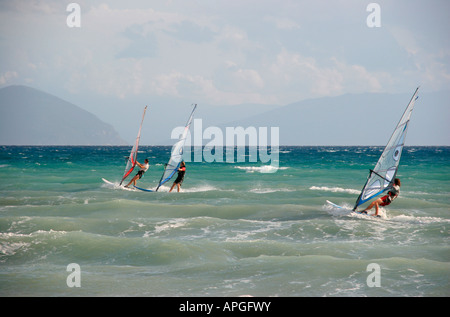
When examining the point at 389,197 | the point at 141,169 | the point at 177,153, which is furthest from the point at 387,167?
the point at 141,169

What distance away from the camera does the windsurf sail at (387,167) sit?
13.4 meters

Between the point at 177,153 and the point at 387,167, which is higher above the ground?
the point at 177,153

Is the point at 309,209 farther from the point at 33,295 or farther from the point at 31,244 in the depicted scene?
the point at 33,295

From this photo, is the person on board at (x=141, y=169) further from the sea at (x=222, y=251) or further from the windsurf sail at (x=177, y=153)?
Answer: the sea at (x=222, y=251)

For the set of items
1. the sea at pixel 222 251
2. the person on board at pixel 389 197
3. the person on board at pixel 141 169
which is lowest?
the sea at pixel 222 251

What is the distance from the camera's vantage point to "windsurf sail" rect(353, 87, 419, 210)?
44.1ft

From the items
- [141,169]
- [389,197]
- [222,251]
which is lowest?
[222,251]

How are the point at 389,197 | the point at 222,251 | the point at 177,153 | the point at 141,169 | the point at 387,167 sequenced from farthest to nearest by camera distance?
1. the point at 141,169
2. the point at 177,153
3. the point at 389,197
4. the point at 387,167
5. the point at 222,251

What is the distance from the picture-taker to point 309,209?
15.9 m

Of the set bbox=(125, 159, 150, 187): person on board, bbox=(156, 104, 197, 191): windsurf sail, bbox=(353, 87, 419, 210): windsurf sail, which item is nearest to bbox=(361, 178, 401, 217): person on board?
bbox=(353, 87, 419, 210): windsurf sail

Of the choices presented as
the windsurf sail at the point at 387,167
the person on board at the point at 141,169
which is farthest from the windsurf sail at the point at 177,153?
the windsurf sail at the point at 387,167

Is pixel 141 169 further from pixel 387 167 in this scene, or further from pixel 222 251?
pixel 222 251

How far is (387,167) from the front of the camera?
13711 millimetres
